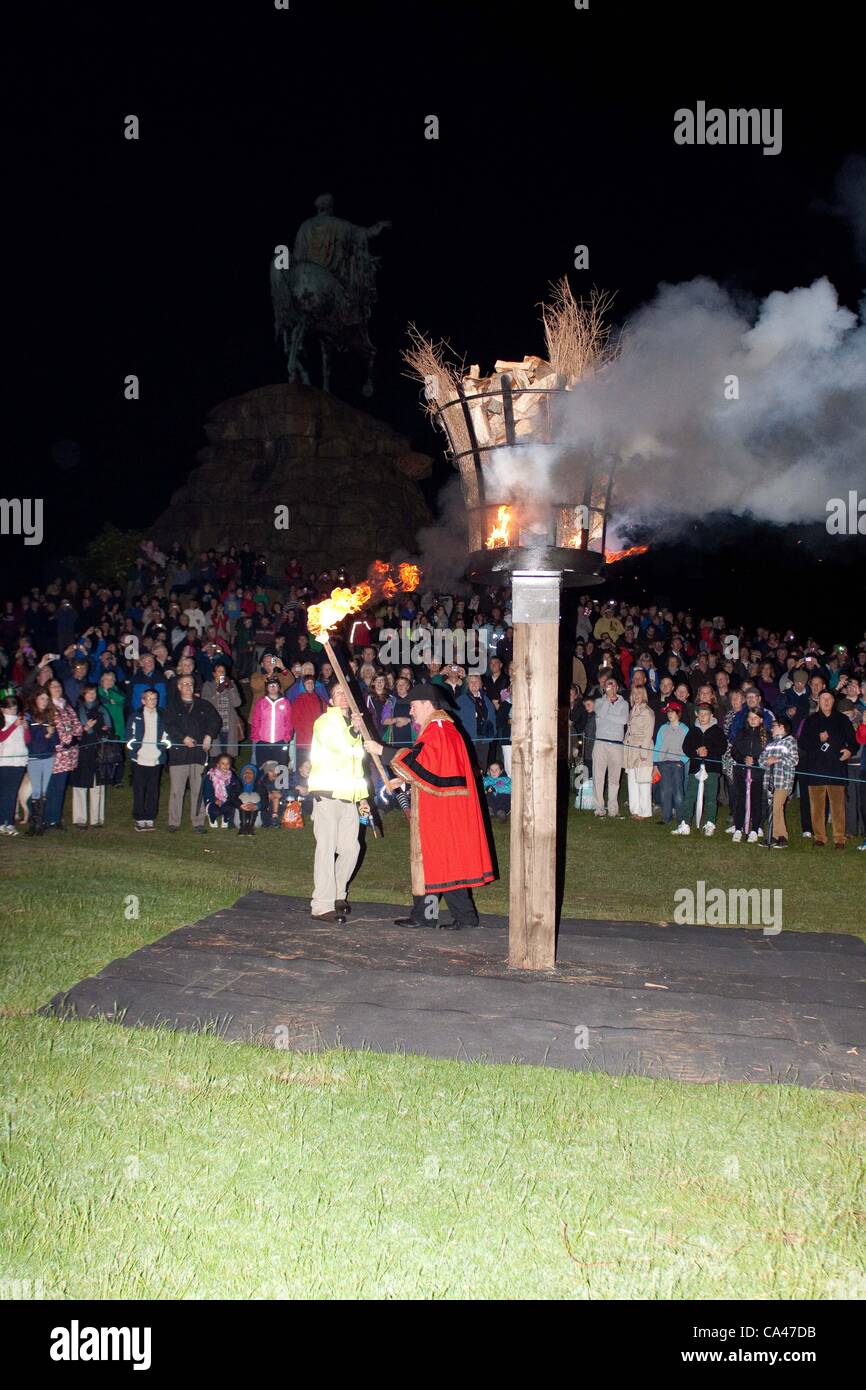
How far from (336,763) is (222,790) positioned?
18.0 ft

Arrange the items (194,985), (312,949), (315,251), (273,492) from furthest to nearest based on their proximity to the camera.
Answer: (315,251) → (273,492) → (312,949) → (194,985)

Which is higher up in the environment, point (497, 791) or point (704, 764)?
point (704, 764)

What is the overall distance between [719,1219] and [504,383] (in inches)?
188

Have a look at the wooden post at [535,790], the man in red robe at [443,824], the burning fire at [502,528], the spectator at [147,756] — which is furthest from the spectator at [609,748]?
the burning fire at [502,528]

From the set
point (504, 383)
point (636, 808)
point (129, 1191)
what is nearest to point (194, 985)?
point (129, 1191)

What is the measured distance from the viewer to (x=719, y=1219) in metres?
3.92

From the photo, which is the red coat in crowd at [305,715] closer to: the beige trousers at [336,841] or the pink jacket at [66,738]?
the pink jacket at [66,738]

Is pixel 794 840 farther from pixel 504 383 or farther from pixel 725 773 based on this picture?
pixel 504 383

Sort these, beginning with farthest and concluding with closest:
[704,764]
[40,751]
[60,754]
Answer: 1. [704,764]
2. [60,754]
3. [40,751]

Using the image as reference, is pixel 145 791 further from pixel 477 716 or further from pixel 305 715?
pixel 477 716

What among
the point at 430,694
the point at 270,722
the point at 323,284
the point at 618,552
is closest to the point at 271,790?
the point at 270,722

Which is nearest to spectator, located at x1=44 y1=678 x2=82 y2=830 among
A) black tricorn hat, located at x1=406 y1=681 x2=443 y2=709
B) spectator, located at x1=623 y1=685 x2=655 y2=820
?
black tricorn hat, located at x1=406 y1=681 x2=443 y2=709

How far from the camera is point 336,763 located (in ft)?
28.4

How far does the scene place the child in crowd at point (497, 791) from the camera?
48.5 feet
